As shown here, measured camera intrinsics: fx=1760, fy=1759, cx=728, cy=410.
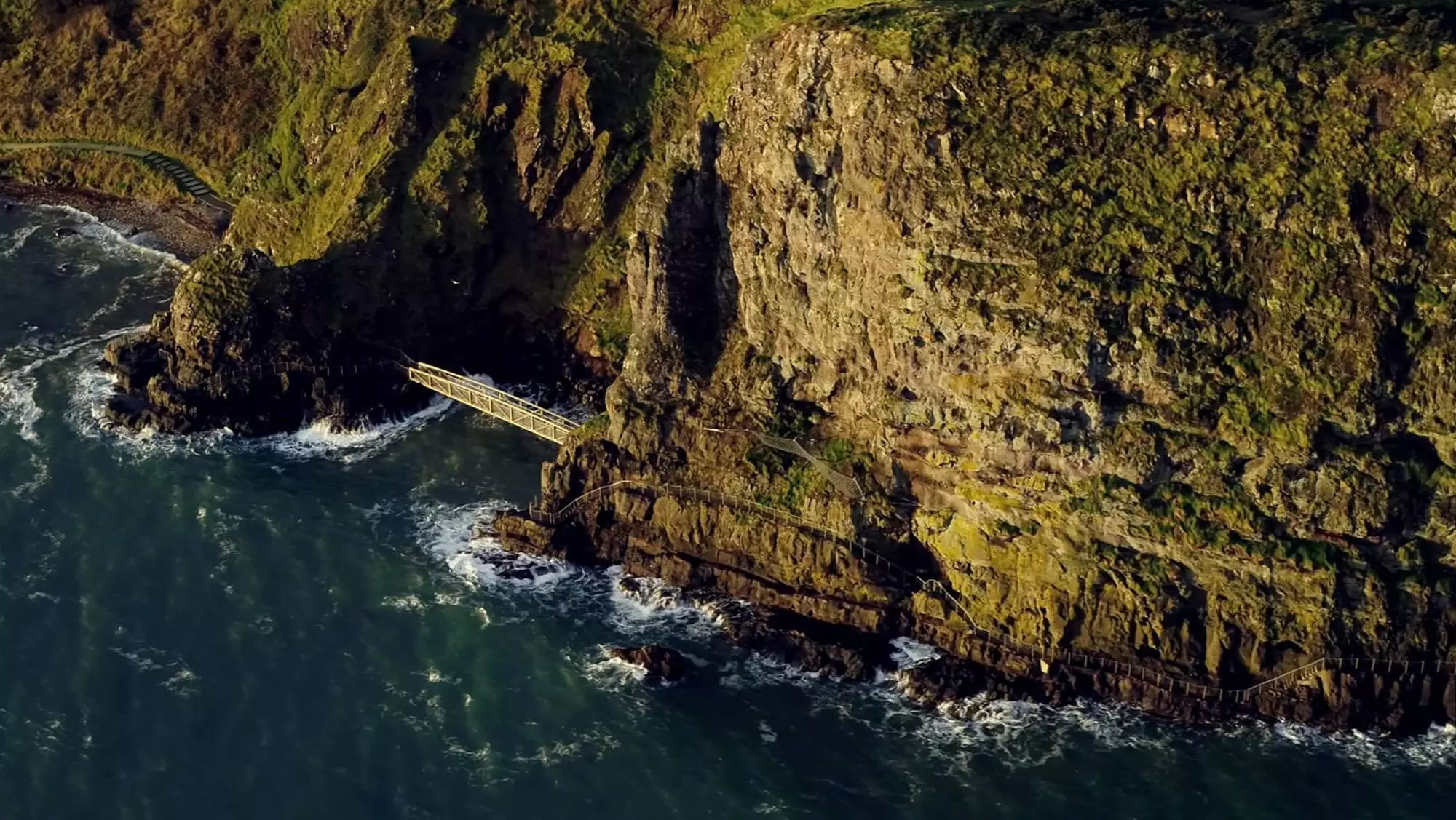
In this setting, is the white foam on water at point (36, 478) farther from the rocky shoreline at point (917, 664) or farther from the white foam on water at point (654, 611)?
the white foam on water at point (654, 611)

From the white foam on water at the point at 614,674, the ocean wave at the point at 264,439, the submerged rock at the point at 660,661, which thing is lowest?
the white foam on water at the point at 614,674

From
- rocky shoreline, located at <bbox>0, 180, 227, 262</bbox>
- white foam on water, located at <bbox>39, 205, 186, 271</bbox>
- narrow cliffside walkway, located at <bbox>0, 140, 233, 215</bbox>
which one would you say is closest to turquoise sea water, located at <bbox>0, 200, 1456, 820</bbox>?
white foam on water, located at <bbox>39, 205, 186, 271</bbox>

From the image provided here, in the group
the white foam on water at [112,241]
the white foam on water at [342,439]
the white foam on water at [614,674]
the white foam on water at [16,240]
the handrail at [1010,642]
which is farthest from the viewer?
the white foam on water at [16,240]

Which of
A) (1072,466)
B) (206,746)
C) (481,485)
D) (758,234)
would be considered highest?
(758,234)

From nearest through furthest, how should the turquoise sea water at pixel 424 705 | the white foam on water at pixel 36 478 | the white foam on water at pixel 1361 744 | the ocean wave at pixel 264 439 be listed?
the turquoise sea water at pixel 424 705, the white foam on water at pixel 1361 744, the white foam on water at pixel 36 478, the ocean wave at pixel 264 439

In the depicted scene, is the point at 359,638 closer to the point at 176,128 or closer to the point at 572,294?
the point at 572,294

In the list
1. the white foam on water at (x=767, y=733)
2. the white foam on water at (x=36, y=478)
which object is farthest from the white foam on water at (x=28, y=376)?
the white foam on water at (x=767, y=733)

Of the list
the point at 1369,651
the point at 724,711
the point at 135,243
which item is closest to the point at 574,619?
the point at 724,711
